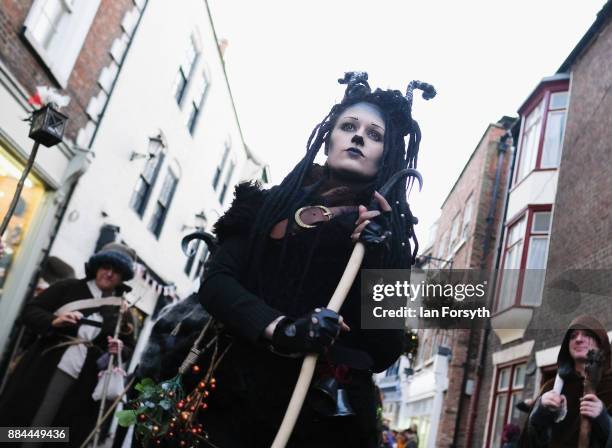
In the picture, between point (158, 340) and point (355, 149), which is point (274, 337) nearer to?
point (355, 149)

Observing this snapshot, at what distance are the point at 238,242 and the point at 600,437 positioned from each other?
7.50ft

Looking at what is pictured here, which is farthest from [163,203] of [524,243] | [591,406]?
[591,406]

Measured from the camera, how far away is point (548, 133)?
14695mm

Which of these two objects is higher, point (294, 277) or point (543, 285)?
point (543, 285)

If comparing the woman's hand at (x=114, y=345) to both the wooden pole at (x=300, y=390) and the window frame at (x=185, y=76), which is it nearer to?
the wooden pole at (x=300, y=390)

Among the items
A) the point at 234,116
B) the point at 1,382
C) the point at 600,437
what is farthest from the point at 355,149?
the point at 234,116

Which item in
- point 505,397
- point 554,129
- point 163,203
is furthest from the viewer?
point 163,203

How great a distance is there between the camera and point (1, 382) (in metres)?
8.11

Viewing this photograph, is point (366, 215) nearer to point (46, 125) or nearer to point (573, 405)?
point (573, 405)

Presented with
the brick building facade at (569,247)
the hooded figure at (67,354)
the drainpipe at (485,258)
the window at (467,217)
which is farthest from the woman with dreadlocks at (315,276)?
the window at (467,217)

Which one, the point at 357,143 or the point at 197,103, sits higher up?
the point at 197,103

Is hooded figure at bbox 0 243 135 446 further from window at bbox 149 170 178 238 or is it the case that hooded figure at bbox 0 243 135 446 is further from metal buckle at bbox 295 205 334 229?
window at bbox 149 170 178 238

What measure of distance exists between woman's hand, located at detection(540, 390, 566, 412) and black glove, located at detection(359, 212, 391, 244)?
1.78 m

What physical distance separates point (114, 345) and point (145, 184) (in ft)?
31.0
